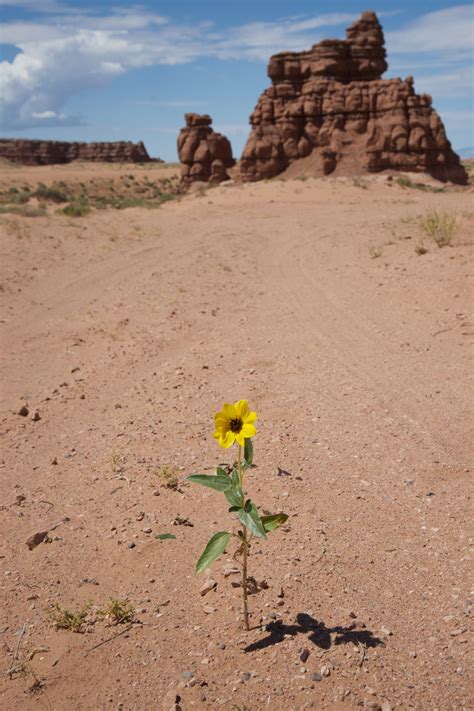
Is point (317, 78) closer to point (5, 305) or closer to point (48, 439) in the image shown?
point (5, 305)

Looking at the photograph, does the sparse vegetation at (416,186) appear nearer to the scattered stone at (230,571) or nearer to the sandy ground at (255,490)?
the sandy ground at (255,490)

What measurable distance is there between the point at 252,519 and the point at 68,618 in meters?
1.05

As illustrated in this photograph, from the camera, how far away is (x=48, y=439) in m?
5.22

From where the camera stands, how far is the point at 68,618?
296 cm

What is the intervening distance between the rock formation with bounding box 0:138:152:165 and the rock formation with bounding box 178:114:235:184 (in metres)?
52.3

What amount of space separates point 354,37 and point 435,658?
40.1 meters

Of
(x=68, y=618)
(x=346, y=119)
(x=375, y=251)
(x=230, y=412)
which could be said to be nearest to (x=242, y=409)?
(x=230, y=412)

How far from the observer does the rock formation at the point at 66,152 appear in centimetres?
8675

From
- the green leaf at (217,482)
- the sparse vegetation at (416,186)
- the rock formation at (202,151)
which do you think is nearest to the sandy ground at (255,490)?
the green leaf at (217,482)

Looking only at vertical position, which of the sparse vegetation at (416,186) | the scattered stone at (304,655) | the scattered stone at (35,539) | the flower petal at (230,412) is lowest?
the scattered stone at (35,539)

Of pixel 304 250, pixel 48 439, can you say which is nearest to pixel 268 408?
pixel 48 439

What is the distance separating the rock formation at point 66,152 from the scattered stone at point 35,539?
9085 cm

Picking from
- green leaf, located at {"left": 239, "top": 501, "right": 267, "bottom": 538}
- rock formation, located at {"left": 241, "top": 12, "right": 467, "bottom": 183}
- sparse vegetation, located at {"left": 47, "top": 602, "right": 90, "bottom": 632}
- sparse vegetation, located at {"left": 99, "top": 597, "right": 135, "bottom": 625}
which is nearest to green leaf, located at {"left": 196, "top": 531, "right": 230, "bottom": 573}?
green leaf, located at {"left": 239, "top": 501, "right": 267, "bottom": 538}

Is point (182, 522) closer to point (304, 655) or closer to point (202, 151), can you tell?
point (304, 655)
